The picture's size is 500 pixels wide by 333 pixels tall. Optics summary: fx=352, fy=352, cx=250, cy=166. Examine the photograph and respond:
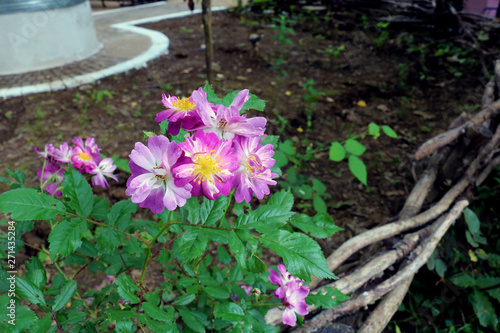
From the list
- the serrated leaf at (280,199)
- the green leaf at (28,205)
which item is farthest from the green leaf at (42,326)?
the serrated leaf at (280,199)

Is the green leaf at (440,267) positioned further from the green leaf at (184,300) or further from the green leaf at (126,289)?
the green leaf at (126,289)

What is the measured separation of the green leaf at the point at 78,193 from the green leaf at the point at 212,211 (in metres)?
0.32

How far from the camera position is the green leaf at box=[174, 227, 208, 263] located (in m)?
0.80

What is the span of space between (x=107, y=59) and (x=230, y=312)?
4414 millimetres

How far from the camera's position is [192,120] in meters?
0.85

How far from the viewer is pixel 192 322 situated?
104 centimetres

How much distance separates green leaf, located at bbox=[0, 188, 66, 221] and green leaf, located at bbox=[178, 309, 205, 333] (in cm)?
47

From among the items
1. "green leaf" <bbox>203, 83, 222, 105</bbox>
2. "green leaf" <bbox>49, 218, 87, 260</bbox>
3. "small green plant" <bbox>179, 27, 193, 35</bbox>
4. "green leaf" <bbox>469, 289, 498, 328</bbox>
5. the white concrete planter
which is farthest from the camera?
"small green plant" <bbox>179, 27, 193, 35</bbox>

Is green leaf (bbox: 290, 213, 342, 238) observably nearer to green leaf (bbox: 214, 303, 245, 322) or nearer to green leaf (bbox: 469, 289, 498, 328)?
green leaf (bbox: 214, 303, 245, 322)

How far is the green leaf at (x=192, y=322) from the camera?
1030 mm

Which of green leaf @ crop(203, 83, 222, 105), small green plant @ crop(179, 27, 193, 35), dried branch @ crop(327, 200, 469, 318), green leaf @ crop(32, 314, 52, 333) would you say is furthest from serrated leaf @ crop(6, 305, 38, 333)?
small green plant @ crop(179, 27, 193, 35)

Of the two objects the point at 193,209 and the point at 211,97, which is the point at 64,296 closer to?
the point at 193,209

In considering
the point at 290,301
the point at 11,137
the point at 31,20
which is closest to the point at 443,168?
the point at 290,301

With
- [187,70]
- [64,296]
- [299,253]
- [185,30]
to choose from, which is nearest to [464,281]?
[299,253]
